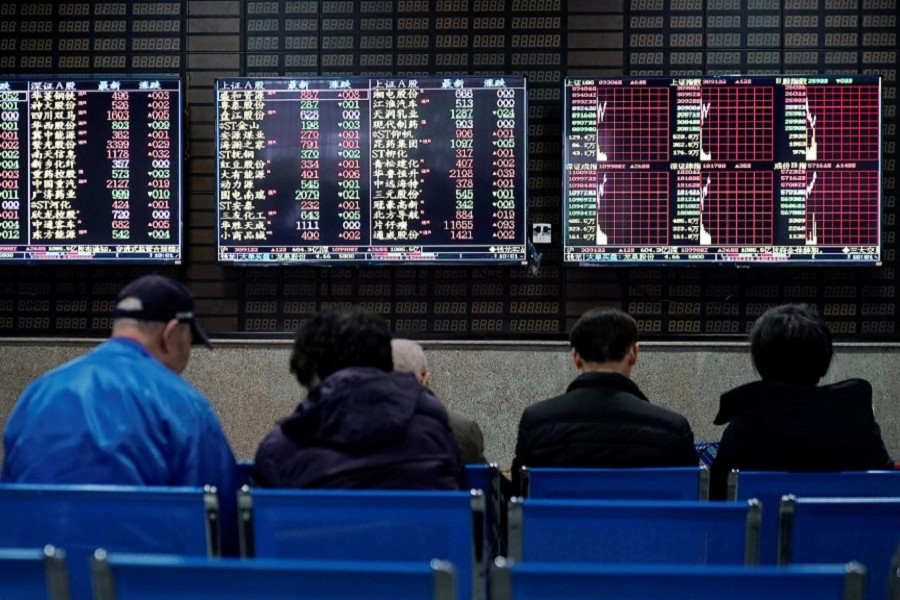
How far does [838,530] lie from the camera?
167 centimetres

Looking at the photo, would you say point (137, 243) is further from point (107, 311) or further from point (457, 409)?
point (457, 409)

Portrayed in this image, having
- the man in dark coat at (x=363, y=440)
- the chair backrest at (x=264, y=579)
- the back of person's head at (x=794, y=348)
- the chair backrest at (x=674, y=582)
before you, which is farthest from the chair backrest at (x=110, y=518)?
the back of person's head at (x=794, y=348)

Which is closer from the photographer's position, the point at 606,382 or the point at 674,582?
the point at 674,582

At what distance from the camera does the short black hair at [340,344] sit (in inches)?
79.4

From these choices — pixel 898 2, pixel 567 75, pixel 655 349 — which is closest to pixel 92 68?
pixel 567 75

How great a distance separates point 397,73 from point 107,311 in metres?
2.24

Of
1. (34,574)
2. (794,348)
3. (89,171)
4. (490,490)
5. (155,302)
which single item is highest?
(89,171)

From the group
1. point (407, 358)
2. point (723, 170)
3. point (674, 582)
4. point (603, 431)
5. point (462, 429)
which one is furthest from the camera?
point (723, 170)

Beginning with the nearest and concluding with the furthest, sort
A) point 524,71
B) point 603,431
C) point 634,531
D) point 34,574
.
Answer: point 34,574
point 634,531
point 603,431
point 524,71

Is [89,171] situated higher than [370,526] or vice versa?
[89,171]

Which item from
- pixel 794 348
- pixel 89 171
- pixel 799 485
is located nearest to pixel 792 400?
pixel 794 348

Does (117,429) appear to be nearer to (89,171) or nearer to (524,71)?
(89,171)

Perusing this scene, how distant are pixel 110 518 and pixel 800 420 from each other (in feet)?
5.48

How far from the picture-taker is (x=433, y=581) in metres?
1.16
